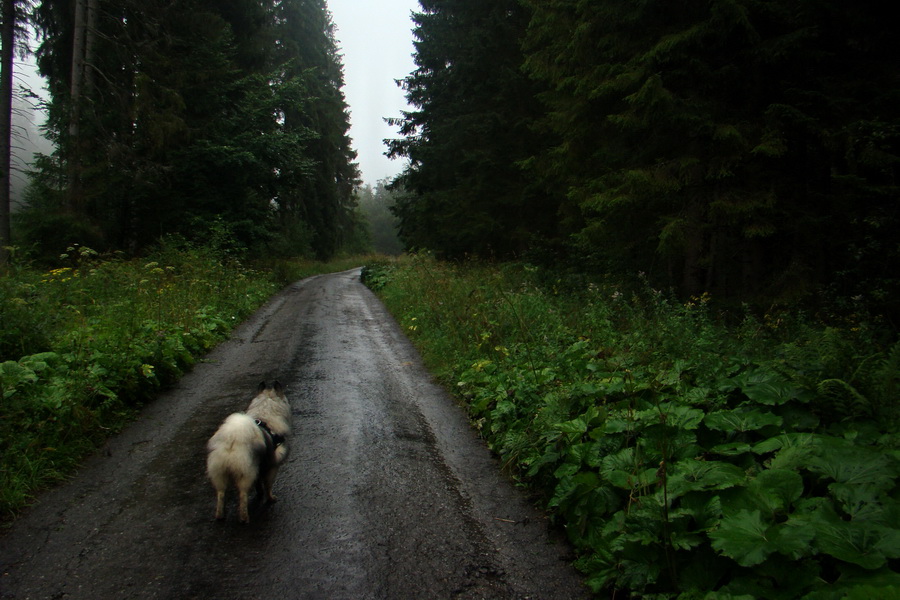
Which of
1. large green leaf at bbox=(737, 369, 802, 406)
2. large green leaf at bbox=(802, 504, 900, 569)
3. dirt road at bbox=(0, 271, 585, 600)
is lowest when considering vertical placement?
dirt road at bbox=(0, 271, 585, 600)

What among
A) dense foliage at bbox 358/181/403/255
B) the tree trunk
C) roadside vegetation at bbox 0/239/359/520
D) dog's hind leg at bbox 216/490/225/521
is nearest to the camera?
dog's hind leg at bbox 216/490/225/521

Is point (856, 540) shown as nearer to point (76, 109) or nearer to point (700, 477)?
point (700, 477)

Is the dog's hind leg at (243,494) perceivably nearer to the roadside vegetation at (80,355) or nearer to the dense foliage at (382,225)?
the roadside vegetation at (80,355)

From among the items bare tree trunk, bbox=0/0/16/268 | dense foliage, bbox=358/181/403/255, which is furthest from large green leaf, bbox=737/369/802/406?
dense foliage, bbox=358/181/403/255

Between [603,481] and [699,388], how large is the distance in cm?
119

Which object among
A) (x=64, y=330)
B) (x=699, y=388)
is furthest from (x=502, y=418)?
(x=64, y=330)

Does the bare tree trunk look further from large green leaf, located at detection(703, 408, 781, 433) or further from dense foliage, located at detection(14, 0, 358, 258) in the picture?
large green leaf, located at detection(703, 408, 781, 433)

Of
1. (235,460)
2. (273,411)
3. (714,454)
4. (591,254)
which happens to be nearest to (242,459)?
(235,460)

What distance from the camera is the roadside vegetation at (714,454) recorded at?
226cm

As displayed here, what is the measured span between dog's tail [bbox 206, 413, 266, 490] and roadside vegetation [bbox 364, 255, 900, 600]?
2.17m

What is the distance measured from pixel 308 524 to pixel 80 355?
416 cm

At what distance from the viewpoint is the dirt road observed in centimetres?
294

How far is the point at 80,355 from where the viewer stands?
19.1 feet

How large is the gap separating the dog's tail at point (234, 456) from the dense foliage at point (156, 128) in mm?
14044
